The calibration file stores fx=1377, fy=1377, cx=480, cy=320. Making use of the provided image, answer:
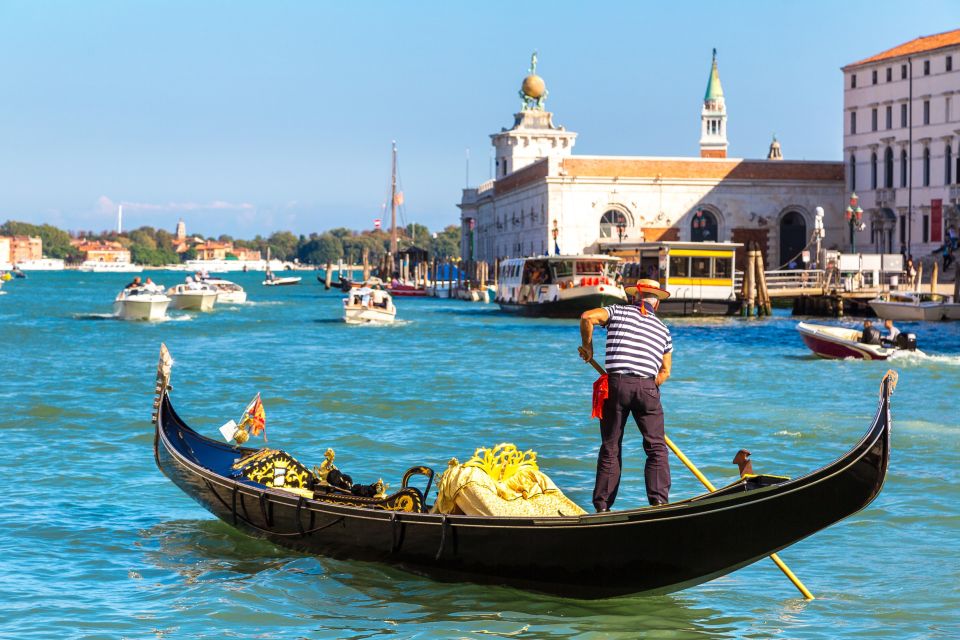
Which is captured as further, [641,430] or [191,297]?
[191,297]

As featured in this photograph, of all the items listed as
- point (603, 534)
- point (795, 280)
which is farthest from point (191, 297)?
point (603, 534)

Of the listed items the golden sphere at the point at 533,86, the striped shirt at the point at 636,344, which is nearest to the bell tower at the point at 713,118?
the golden sphere at the point at 533,86

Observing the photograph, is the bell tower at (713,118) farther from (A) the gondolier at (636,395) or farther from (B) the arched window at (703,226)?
(A) the gondolier at (636,395)

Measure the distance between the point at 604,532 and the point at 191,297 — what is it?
47.0 m

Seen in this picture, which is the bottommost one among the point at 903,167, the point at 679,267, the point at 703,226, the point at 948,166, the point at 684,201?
the point at 679,267

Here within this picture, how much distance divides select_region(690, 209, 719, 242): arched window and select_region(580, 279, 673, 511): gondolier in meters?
56.5

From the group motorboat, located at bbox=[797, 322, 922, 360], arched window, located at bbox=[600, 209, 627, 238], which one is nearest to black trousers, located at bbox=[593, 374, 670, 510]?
motorboat, located at bbox=[797, 322, 922, 360]

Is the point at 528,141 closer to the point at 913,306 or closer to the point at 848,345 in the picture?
the point at 913,306

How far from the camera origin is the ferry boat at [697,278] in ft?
150

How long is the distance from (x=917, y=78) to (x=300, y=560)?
56.2 metres

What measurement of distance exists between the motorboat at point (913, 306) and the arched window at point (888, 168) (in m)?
18.8

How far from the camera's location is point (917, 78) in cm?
6053

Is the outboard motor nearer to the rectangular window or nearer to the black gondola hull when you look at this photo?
the rectangular window

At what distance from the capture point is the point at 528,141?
88.4 m
